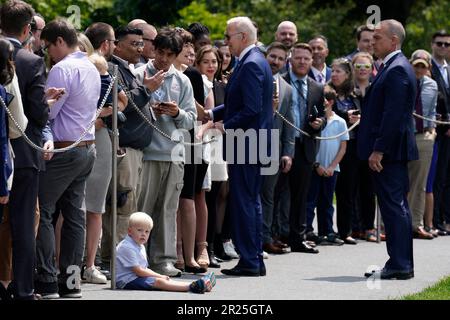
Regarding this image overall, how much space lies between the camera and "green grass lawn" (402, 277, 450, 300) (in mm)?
11445

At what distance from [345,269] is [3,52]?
5346mm

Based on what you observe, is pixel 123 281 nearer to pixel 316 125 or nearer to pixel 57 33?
pixel 57 33

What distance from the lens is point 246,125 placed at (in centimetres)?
1332

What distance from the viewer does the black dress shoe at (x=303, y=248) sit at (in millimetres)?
16078

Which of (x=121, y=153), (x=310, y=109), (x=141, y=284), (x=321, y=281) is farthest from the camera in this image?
(x=310, y=109)

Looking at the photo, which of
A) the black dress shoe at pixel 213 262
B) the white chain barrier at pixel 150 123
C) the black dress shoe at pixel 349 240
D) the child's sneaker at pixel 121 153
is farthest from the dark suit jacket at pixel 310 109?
the child's sneaker at pixel 121 153

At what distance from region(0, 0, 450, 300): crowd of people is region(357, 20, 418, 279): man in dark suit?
0.01 metres

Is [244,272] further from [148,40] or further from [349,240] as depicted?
[349,240]

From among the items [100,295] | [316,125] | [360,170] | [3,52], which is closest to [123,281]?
[100,295]

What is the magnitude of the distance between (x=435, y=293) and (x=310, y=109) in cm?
493

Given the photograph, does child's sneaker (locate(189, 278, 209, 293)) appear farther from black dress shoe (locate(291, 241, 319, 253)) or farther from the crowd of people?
black dress shoe (locate(291, 241, 319, 253))

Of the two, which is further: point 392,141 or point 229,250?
point 229,250

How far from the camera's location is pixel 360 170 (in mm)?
17969

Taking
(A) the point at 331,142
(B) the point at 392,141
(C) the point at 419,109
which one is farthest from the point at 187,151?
(C) the point at 419,109
